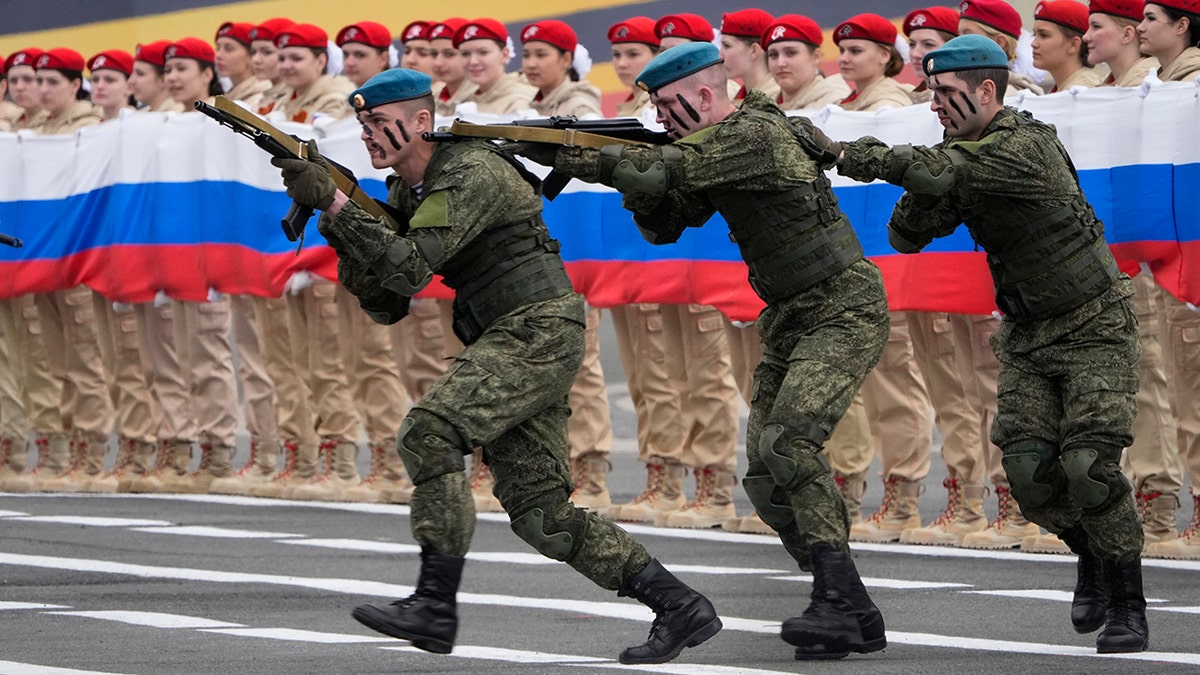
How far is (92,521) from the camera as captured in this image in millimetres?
13742

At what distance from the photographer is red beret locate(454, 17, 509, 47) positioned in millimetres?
14805

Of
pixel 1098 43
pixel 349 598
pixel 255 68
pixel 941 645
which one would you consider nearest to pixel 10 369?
pixel 255 68

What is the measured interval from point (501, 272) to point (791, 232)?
1091mm

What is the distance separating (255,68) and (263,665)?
8.00 metres

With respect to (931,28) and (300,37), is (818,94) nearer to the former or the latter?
(931,28)

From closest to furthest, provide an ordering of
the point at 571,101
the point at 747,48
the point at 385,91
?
1. the point at 385,91
2. the point at 747,48
3. the point at 571,101

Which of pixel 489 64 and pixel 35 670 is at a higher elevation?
pixel 489 64

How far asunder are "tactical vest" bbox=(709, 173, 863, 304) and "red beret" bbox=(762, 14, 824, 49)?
423 cm

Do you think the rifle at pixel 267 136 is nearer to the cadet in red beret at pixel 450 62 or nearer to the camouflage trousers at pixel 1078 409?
the camouflage trousers at pixel 1078 409

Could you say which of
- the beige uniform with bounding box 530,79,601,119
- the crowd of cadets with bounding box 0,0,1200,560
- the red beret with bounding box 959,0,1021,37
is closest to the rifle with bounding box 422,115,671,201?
the crowd of cadets with bounding box 0,0,1200,560

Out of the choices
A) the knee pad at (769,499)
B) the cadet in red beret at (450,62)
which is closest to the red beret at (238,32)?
the cadet in red beret at (450,62)

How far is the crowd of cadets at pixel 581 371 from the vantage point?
1203 cm

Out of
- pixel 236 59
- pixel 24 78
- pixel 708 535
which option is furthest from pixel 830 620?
pixel 24 78

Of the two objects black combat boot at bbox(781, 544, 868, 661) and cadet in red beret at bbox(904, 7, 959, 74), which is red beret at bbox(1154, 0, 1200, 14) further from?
black combat boot at bbox(781, 544, 868, 661)
